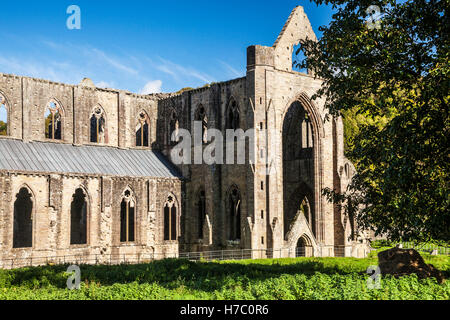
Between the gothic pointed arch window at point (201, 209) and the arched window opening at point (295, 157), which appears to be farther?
the arched window opening at point (295, 157)

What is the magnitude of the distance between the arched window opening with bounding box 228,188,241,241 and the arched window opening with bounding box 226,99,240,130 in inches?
171

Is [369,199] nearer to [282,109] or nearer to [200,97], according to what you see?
[282,109]

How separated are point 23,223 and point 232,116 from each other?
16669mm

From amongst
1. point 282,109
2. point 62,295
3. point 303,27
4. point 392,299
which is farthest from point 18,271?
point 303,27

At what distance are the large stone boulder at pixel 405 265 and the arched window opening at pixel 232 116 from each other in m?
19.7

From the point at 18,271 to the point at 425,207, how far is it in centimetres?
1707

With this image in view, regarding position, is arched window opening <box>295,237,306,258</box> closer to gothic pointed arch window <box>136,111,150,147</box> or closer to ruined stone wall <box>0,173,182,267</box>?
ruined stone wall <box>0,173,182,267</box>

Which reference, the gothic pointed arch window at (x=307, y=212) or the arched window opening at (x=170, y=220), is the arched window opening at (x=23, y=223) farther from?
the gothic pointed arch window at (x=307, y=212)

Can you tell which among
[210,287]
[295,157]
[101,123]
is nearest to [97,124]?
[101,123]

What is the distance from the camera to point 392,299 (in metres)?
14.6

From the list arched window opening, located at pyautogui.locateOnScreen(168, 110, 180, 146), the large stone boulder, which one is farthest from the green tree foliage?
arched window opening, located at pyautogui.locateOnScreen(168, 110, 180, 146)

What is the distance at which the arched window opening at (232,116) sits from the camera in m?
A: 39.8

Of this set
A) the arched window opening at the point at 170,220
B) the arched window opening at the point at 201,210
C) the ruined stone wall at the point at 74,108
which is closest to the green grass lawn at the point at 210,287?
the arched window opening at the point at 201,210

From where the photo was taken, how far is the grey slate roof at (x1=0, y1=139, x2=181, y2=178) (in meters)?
37.5
